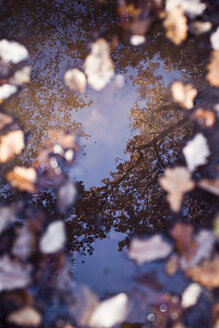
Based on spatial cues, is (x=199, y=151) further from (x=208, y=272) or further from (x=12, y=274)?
(x=12, y=274)

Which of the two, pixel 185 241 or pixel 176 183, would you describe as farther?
pixel 176 183

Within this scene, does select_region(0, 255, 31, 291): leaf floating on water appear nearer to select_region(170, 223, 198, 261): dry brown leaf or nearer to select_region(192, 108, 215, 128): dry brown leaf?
select_region(170, 223, 198, 261): dry brown leaf

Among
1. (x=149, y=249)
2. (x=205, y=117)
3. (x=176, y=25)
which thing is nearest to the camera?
(x=205, y=117)

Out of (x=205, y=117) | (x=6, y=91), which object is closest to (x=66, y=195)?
(x=6, y=91)

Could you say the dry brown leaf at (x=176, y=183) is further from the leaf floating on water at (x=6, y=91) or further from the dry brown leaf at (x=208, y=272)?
the leaf floating on water at (x=6, y=91)

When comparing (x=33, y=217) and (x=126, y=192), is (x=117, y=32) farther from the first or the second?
(x=33, y=217)

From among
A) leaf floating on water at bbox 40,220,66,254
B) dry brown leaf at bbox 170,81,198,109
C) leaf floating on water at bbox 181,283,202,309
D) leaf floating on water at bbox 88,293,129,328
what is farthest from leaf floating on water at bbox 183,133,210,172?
leaf floating on water at bbox 40,220,66,254

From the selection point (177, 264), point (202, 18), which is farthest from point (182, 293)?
point (202, 18)
